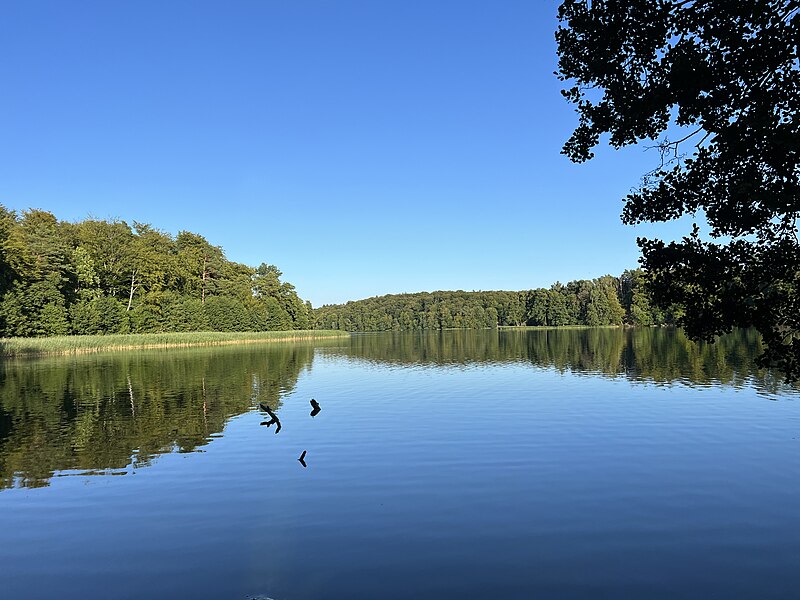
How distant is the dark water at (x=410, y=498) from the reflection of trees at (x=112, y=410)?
0.57 feet

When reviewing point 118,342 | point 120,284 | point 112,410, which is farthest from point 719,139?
point 120,284

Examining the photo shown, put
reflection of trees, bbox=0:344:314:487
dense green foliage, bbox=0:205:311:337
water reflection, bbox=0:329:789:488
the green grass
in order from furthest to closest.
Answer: dense green foliage, bbox=0:205:311:337
the green grass
water reflection, bbox=0:329:789:488
reflection of trees, bbox=0:344:314:487

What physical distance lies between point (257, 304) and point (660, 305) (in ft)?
433

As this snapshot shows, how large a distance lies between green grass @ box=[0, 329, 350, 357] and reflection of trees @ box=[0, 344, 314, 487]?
60.7 feet

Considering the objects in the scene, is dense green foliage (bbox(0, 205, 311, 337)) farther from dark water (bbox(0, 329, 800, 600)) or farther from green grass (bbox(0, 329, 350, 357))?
dark water (bbox(0, 329, 800, 600))

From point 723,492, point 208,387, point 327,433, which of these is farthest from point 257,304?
point 723,492

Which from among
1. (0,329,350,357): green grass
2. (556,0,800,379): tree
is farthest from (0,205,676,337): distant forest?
(556,0,800,379): tree

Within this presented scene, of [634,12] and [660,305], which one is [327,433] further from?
[634,12]

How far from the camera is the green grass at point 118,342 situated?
211 feet

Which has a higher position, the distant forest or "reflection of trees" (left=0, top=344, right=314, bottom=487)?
the distant forest

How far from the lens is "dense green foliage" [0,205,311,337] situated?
7806cm

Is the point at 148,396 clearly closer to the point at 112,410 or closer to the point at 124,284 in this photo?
the point at 112,410

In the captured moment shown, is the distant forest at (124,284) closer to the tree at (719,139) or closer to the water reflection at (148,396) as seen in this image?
the water reflection at (148,396)

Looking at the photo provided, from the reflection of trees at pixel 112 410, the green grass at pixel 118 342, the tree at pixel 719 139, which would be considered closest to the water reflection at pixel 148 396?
the reflection of trees at pixel 112 410
